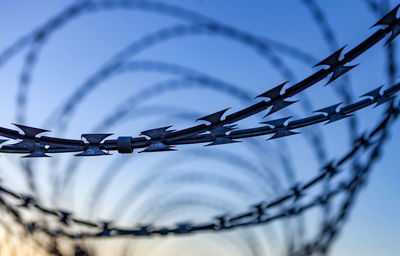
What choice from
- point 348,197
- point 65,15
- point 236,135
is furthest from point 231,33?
point 236,135

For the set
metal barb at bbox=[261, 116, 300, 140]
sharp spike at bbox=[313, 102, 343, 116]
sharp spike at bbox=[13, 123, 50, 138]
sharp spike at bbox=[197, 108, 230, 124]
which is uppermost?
sharp spike at bbox=[13, 123, 50, 138]

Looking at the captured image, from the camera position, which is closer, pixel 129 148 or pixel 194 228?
pixel 129 148

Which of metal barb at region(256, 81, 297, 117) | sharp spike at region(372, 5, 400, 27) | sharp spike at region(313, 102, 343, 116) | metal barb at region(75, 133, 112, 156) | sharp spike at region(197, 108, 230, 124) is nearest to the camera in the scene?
sharp spike at region(372, 5, 400, 27)

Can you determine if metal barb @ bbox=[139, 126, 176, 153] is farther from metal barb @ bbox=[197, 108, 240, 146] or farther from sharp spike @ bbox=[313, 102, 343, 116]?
sharp spike @ bbox=[313, 102, 343, 116]

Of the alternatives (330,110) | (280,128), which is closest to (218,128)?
(280,128)

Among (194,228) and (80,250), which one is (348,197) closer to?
(194,228)

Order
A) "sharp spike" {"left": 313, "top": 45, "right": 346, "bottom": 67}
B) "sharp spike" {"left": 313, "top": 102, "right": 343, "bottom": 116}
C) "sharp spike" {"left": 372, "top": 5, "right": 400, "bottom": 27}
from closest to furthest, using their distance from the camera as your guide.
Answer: "sharp spike" {"left": 372, "top": 5, "right": 400, "bottom": 27} → "sharp spike" {"left": 313, "top": 45, "right": 346, "bottom": 67} → "sharp spike" {"left": 313, "top": 102, "right": 343, "bottom": 116}

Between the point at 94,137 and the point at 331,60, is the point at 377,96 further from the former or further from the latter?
the point at 94,137

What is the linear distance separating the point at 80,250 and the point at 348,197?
7.44 meters

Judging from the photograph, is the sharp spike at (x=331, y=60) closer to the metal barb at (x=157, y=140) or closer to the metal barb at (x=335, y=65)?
the metal barb at (x=335, y=65)

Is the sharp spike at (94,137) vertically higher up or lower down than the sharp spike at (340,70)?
higher up

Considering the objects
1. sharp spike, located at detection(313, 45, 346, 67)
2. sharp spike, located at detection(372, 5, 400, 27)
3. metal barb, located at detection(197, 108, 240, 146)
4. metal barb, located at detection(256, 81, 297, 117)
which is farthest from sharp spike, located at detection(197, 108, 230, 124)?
sharp spike, located at detection(372, 5, 400, 27)

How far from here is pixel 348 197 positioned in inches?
273

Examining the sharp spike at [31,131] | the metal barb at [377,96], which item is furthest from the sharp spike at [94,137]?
the metal barb at [377,96]
